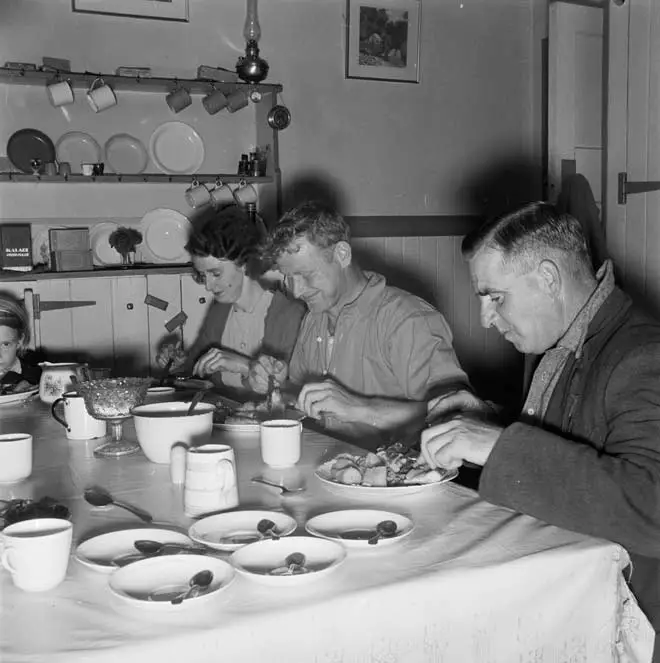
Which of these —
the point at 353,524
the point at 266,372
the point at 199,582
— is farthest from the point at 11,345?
the point at 199,582

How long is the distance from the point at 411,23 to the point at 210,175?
60.7 inches

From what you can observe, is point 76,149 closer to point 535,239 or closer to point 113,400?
point 113,400

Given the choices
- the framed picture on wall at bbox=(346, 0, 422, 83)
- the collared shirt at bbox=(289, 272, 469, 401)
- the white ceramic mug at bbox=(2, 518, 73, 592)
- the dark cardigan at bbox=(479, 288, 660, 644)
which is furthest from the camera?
the framed picture on wall at bbox=(346, 0, 422, 83)

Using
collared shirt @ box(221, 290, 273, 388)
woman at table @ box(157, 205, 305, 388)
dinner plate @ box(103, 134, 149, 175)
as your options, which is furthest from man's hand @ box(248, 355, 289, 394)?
dinner plate @ box(103, 134, 149, 175)

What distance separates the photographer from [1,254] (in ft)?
12.9

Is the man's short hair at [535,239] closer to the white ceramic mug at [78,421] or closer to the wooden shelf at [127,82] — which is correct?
the white ceramic mug at [78,421]

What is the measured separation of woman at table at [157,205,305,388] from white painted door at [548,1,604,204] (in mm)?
1710

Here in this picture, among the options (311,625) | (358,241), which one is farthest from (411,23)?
(311,625)

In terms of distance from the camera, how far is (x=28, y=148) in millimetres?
4039

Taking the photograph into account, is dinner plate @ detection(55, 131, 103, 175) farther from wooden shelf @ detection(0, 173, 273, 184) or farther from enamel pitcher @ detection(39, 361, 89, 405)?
enamel pitcher @ detection(39, 361, 89, 405)

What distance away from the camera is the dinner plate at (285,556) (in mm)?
1231

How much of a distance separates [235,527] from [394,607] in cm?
37

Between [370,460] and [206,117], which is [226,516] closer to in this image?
[370,460]

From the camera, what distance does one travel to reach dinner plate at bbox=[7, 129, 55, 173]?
400 cm
